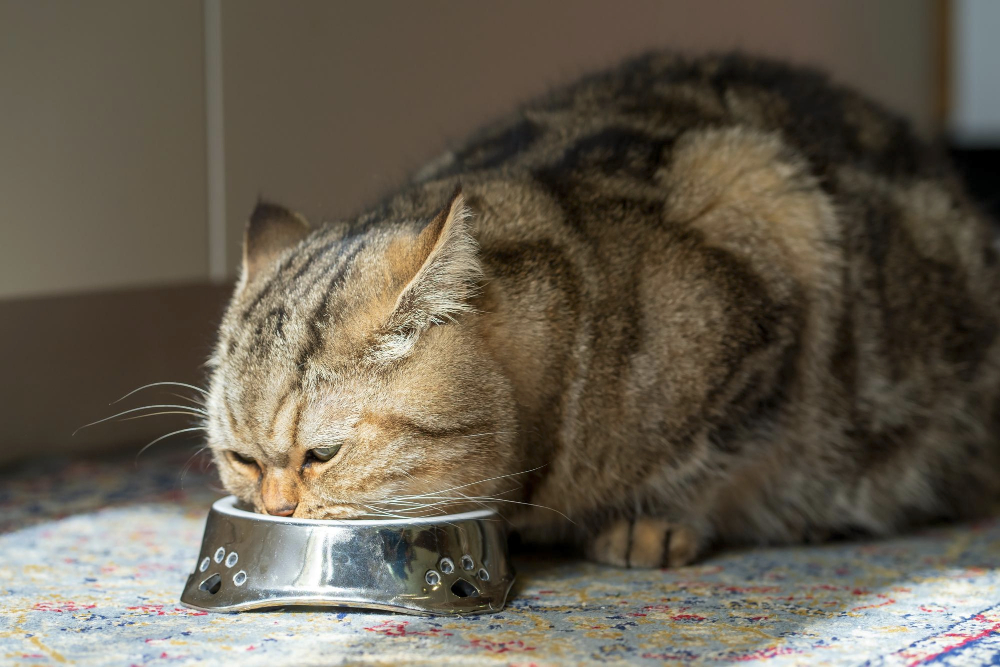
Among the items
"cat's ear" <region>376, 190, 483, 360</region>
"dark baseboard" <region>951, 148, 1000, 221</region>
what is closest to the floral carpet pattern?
"cat's ear" <region>376, 190, 483, 360</region>

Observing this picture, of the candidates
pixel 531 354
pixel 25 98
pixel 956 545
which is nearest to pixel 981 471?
pixel 956 545

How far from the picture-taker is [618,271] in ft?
4.56

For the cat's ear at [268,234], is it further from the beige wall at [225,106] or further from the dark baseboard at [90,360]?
the dark baseboard at [90,360]

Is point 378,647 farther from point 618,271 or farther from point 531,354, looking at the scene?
point 618,271

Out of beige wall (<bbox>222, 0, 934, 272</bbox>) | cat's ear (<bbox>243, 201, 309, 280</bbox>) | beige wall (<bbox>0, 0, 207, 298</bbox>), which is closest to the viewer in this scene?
cat's ear (<bbox>243, 201, 309, 280</bbox>)

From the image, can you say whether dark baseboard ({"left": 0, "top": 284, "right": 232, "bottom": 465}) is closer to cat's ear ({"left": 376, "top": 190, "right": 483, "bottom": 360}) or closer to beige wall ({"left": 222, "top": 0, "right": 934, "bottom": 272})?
beige wall ({"left": 222, "top": 0, "right": 934, "bottom": 272})

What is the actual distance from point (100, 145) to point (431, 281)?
2.53 ft

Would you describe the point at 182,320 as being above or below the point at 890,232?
below

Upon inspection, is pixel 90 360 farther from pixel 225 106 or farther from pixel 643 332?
pixel 643 332

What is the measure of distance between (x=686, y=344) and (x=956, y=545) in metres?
0.53

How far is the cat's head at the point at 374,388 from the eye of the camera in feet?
3.86

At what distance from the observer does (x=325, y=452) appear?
1184 millimetres

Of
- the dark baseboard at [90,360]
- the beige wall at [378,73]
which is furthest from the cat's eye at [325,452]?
the dark baseboard at [90,360]

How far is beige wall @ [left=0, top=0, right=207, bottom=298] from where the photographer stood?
1.55 meters
